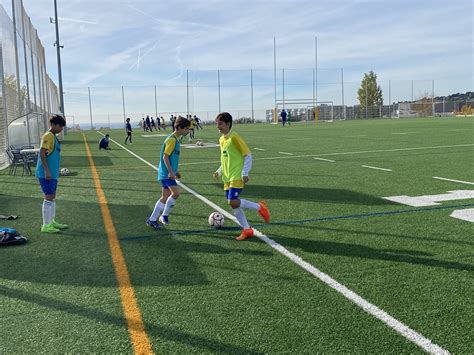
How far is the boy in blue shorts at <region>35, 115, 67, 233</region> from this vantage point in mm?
6426

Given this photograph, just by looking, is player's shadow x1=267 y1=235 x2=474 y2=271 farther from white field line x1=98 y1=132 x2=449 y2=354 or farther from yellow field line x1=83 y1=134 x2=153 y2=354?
yellow field line x1=83 y1=134 x2=153 y2=354

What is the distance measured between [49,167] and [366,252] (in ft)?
14.8

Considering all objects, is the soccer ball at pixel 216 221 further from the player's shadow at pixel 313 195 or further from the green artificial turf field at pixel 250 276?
the player's shadow at pixel 313 195

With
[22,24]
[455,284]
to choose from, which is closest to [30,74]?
[22,24]

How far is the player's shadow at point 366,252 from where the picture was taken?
4.74m

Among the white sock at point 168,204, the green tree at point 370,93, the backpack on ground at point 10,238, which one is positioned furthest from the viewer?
the green tree at point 370,93

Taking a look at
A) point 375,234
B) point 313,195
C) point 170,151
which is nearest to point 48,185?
point 170,151

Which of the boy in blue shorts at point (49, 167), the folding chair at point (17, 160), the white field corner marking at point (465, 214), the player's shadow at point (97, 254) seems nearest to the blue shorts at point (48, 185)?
the boy in blue shorts at point (49, 167)

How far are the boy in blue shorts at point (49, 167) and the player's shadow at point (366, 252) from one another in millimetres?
3347

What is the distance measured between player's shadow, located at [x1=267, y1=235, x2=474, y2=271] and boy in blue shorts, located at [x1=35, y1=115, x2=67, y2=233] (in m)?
3.35

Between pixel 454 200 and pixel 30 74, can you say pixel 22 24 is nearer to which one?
pixel 30 74

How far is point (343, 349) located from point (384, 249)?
95.0 inches

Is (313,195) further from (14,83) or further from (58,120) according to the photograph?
(14,83)

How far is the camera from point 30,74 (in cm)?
2064
